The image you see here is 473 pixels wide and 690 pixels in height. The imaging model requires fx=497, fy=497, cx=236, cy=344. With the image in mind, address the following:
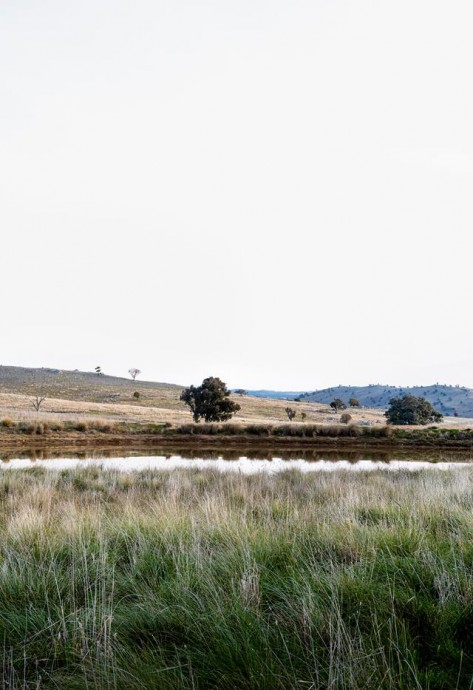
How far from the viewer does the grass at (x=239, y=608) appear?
2.43 metres

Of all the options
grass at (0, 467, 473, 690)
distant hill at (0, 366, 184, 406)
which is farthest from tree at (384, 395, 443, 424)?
grass at (0, 467, 473, 690)

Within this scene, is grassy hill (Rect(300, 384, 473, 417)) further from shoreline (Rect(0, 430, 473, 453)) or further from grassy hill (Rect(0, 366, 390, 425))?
shoreline (Rect(0, 430, 473, 453))

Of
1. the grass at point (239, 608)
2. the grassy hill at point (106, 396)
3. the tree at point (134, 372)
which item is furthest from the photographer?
the tree at point (134, 372)

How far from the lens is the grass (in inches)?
95.5

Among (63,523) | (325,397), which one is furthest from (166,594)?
(325,397)

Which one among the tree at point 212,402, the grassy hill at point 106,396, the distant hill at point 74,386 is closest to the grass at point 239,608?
the tree at point 212,402

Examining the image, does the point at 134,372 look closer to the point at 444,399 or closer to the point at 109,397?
the point at 109,397

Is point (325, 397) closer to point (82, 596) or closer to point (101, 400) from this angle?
point (101, 400)

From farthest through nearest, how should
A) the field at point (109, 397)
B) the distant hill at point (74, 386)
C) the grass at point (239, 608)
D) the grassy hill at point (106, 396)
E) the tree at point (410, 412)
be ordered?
1. the distant hill at point (74, 386)
2. the grassy hill at point (106, 396)
3. the field at point (109, 397)
4. the tree at point (410, 412)
5. the grass at point (239, 608)

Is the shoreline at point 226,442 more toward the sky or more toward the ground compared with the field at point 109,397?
more toward the ground

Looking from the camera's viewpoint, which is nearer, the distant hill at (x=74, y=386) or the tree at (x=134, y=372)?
the distant hill at (x=74, y=386)

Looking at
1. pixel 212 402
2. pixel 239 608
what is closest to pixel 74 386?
pixel 212 402

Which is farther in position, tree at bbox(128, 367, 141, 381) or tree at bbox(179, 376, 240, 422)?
tree at bbox(128, 367, 141, 381)

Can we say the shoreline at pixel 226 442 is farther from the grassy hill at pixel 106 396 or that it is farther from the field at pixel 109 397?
the grassy hill at pixel 106 396
